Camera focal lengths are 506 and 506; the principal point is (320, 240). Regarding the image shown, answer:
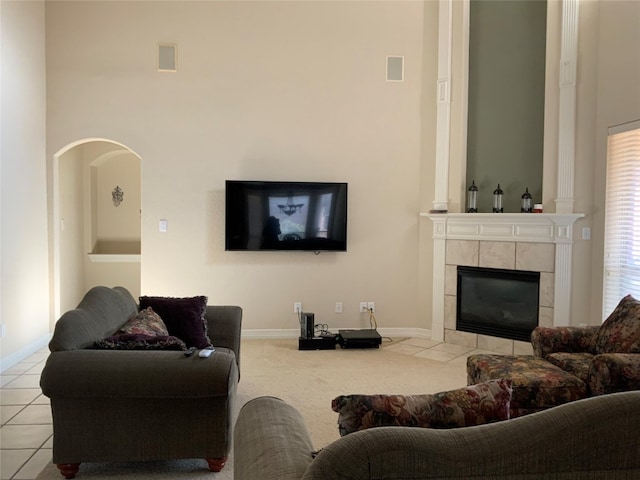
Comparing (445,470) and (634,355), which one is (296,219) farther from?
(445,470)

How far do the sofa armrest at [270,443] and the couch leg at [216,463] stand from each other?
118cm

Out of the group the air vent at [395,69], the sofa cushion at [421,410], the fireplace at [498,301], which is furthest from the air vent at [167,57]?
the sofa cushion at [421,410]

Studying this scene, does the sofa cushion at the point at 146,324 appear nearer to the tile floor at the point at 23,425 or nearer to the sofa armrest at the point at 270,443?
the tile floor at the point at 23,425

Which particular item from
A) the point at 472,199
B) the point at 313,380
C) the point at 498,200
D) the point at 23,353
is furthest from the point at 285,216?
the point at 23,353

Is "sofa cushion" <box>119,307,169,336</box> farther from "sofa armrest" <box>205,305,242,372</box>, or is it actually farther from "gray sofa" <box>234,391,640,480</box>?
"gray sofa" <box>234,391,640,480</box>

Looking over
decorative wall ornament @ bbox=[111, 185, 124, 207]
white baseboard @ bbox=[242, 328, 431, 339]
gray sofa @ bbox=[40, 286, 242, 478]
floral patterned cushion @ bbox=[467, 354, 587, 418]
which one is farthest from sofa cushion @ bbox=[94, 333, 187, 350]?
decorative wall ornament @ bbox=[111, 185, 124, 207]

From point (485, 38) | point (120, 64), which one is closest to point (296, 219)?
point (120, 64)

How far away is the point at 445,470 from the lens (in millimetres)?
1083

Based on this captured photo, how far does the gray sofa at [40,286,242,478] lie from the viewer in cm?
252

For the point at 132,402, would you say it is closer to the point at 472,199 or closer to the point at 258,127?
the point at 258,127

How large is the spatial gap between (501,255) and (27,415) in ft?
14.6

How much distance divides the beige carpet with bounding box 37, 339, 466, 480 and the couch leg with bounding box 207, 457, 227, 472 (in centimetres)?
3

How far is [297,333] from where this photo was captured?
575 cm

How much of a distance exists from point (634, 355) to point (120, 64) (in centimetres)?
534
